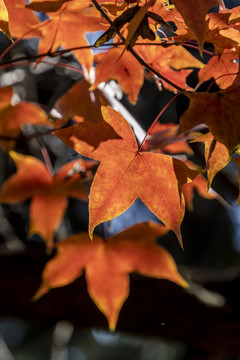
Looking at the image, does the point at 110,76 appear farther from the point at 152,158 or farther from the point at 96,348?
the point at 96,348

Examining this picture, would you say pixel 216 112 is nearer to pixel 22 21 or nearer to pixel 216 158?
pixel 216 158

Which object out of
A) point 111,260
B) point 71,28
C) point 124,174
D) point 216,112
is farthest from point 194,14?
point 111,260

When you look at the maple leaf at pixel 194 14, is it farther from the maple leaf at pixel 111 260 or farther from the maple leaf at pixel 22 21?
the maple leaf at pixel 111 260

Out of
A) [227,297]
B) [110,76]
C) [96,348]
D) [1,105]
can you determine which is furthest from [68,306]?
[96,348]

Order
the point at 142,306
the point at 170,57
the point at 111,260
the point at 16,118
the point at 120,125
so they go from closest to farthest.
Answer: the point at 120,125
the point at 170,57
the point at 111,260
the point at 16,118
the point at 142,306

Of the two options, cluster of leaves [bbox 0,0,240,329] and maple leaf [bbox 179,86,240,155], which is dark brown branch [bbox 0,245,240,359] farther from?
maple leaf [bbox 179,86,240,155]

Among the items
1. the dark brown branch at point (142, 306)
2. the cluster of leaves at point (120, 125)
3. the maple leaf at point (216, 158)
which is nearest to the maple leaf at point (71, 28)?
the cluster of leaves at point (120, 125)
